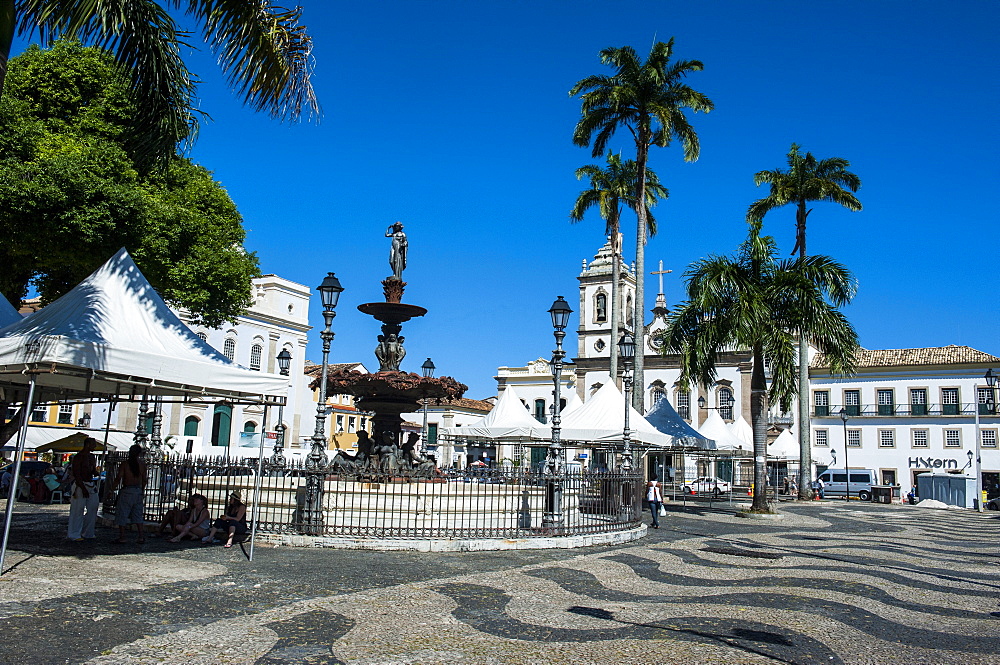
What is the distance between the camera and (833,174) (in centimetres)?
3184

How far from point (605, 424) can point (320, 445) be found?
9.77 meters

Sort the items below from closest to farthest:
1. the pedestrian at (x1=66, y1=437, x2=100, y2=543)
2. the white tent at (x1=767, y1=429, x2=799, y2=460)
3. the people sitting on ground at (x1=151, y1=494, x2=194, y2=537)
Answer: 1. the pedestrian at (x1=66, y1=437, x2=100, y2=543)
2. the people sitting on ground at (x1=151, y1=494, x2=194, y2=537)
3. the white tent at (x1=767, y1=429, x2=799, y2=460)

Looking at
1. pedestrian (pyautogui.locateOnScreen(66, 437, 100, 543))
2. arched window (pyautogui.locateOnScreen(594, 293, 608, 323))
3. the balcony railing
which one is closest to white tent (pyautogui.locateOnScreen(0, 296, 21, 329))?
pedestrian (pyautogui.locateOnScreen(66, 437, 100, 543))

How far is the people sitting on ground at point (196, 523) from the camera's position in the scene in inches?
435

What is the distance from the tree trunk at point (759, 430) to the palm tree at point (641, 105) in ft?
19.6

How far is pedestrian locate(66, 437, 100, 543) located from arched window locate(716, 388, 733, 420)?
151 feet

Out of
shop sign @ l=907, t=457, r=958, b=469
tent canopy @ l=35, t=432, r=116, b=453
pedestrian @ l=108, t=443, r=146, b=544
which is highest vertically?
shop sign @ l=907, t=457, r=958, b=469

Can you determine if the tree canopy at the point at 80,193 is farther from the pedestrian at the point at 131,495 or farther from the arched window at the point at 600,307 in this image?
the arched window at the point at 600,307

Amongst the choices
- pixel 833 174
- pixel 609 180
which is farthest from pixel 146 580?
pixel 833 174

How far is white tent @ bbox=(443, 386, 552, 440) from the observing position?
86.1 feet

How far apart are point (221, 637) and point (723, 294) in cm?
1769

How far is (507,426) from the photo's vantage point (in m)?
26.8

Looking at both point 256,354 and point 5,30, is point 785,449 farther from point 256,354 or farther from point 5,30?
point 5,30

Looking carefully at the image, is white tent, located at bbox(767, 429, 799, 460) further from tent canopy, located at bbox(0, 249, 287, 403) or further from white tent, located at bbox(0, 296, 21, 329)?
white tent, located at bbox(0, 296, 21, 329)
